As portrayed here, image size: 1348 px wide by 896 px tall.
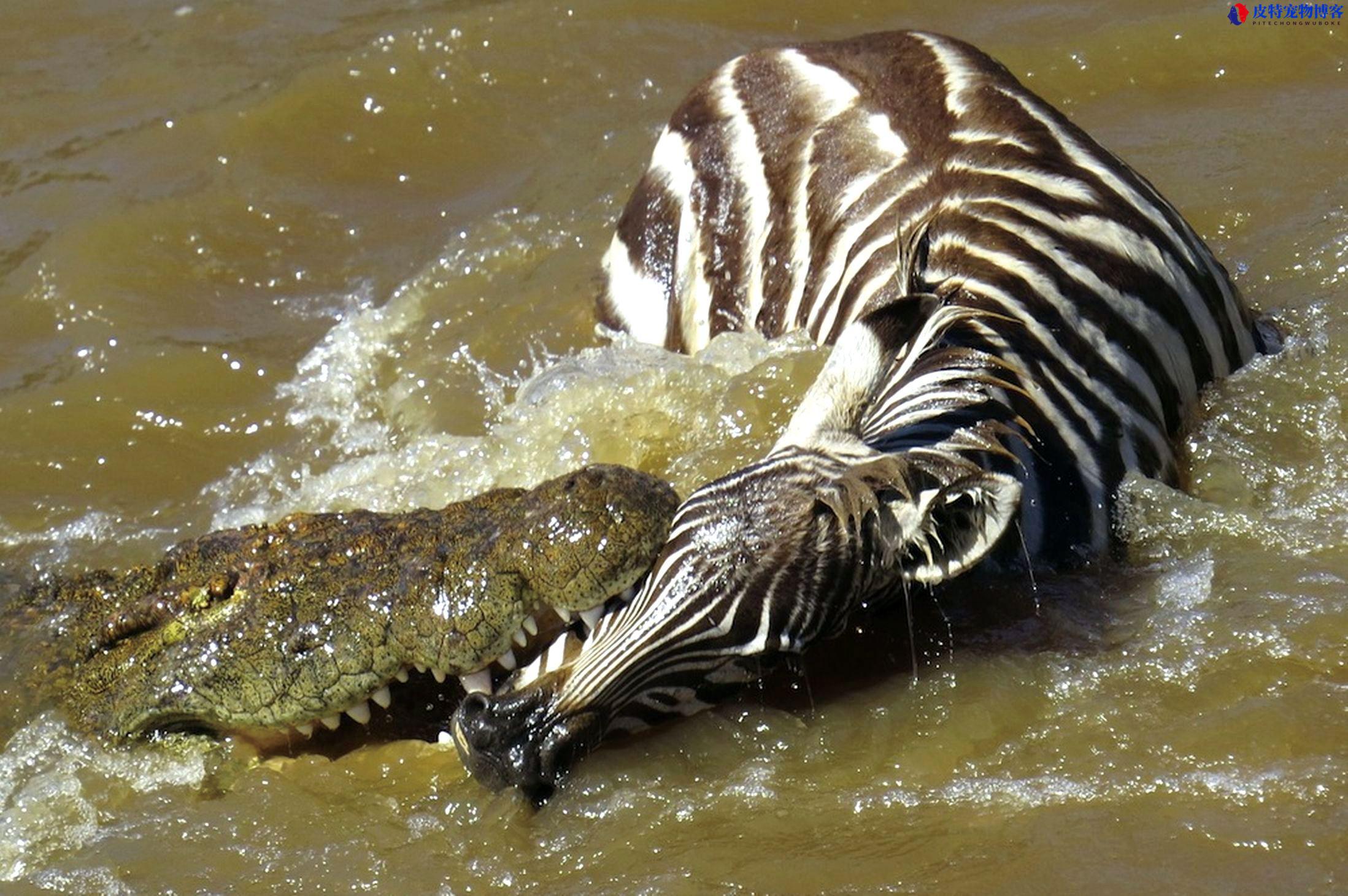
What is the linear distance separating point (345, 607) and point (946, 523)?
1.30 m

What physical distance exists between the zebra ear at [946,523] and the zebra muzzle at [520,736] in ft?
2.38

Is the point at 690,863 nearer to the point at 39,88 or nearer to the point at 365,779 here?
the point at 365,779

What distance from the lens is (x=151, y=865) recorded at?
11.8ft

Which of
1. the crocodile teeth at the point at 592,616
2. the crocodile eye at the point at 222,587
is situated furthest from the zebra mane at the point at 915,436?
the crocodile eye at the point at 222,587

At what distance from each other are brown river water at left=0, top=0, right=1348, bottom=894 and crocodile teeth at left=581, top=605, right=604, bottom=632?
0.27 meters

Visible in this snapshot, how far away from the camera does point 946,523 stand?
3.49 metres

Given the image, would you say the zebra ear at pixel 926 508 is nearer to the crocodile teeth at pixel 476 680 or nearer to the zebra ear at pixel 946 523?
the zebra ear at pixel 946 523

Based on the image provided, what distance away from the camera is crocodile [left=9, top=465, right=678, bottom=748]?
3.53 meters

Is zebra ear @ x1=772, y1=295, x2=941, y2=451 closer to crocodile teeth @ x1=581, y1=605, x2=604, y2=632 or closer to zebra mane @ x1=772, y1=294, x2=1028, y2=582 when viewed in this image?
zebra mane @ x1=772, y1=294, x2=1028, y2=582

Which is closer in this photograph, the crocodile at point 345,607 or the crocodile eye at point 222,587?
the crocodile at point 345,607

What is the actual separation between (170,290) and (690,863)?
13.5 feet

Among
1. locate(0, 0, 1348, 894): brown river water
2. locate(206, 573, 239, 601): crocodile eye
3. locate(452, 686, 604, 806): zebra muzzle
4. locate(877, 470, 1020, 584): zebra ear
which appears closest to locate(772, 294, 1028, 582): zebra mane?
locate(877, 470, 1020, 584): zebra ear

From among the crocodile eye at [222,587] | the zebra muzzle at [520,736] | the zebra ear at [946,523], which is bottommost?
the zebra muzzle at [520,736]

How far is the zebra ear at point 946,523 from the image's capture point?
11.1 ft
